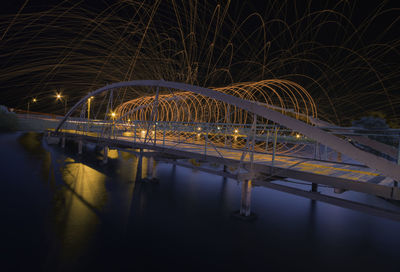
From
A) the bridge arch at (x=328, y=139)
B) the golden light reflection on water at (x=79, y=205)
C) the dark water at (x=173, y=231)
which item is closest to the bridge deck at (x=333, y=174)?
the bridge arch at (x=328, y=139)

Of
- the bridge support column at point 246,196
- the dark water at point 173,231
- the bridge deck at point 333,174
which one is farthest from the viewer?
the bridge support column at point 246,196

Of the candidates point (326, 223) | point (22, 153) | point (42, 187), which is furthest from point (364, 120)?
point (22, 153)

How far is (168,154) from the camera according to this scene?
14.8m

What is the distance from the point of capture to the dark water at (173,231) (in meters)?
8.05

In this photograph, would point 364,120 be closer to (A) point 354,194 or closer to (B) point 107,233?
(A) point 354,194

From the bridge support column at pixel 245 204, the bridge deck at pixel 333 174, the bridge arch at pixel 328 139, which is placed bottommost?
the bridge support column at pixel 245 204

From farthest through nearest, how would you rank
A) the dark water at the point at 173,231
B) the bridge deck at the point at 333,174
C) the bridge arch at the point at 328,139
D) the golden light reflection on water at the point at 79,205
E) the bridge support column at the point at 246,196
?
the bridge support column at the point at 246,196 → the golden light reflection on water at the point at 79,205 → the dark water at the point at 173,231 → the bridge deck at the point at 333,174 → the bridge arch at the point at 328,139

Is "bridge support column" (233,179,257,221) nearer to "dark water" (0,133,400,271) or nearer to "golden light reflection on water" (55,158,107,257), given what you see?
"dark water" (0,133,400,271)

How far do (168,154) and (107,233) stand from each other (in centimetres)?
596

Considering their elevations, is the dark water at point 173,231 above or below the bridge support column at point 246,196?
below

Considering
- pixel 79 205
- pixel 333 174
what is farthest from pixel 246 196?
pixel 79 205

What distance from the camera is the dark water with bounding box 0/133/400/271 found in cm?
805

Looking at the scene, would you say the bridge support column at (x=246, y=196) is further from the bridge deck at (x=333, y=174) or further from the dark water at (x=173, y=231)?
the bridge deck at (x=333, y=174)

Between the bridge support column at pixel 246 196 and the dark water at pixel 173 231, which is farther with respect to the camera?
the bridge support column at pixel 246 196
